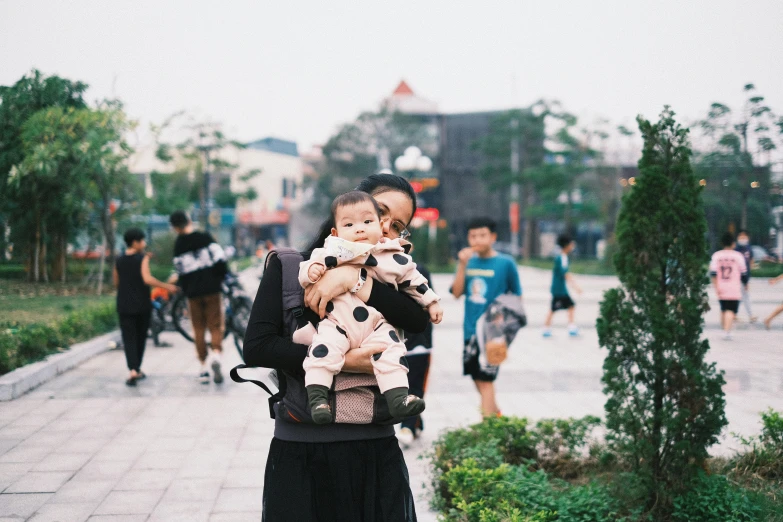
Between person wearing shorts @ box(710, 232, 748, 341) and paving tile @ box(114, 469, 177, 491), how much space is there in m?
9.24

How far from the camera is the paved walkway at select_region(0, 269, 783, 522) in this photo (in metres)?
4.36

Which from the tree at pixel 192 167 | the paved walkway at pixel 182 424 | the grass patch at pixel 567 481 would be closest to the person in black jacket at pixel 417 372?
the paved walkway at pixel 182 424

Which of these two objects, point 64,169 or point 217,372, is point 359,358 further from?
point 64,169

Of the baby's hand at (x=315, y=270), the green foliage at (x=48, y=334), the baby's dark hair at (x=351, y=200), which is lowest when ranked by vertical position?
the green foliage at (x=48, y=334)

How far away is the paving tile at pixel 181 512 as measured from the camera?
4.07 m

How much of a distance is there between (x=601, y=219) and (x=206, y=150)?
2148 cm

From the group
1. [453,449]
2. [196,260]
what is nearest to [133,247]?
[196,260]

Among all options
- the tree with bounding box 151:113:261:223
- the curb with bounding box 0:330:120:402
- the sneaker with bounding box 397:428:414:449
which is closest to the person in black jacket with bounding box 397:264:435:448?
the sneaker with bounding box 397:428:414:449

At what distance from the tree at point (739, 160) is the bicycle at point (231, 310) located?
16.7ft

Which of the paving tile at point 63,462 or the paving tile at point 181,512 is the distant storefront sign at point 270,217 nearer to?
the paving tile at point 63,462

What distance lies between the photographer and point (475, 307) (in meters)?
5.80

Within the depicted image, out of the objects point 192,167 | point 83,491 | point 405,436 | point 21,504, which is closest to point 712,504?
point 405,436

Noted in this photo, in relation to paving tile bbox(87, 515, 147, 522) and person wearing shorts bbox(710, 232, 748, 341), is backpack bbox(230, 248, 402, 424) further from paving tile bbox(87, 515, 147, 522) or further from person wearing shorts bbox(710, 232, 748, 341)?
person wearing shorts bbox(710, 232, 748, 341)

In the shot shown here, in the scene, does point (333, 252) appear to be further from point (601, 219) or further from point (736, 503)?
point (601, 219)
